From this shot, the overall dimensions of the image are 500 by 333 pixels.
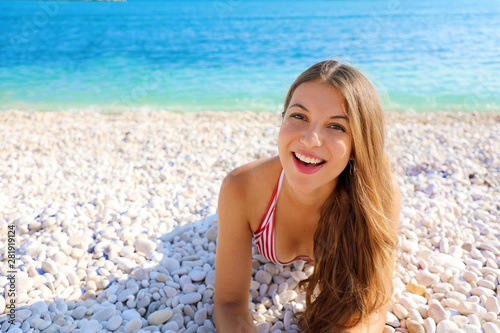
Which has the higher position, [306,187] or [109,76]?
[109,76]

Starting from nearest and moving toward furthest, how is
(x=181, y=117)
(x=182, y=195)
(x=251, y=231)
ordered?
1. (x=251, y=231)
2. (x=182, y=195)
3. (x=181, y=117)

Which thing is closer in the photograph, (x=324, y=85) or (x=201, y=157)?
(x=324, y=85)

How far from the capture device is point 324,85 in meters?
1.99

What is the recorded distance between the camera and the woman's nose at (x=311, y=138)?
1902 millimetres

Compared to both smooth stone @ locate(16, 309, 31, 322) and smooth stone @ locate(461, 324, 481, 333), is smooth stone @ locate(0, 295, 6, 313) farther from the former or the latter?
smooth stone @ locate(461, 324, 481, 333)

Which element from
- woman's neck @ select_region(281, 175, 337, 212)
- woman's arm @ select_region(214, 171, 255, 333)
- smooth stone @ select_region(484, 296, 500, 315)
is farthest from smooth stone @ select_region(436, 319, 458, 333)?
woman's arm @ select_region(214, 171, 255, 333)

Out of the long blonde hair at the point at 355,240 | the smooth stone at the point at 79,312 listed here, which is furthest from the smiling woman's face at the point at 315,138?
the smooth stone at the point at 79,312

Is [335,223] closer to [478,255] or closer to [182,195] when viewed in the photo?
[478,255]

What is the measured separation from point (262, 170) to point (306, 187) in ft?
1.50

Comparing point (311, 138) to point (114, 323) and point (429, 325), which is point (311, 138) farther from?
point (114, 323)

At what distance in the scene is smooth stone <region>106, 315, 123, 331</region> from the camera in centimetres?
228

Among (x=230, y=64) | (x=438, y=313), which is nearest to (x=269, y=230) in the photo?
(x=438, y=313)

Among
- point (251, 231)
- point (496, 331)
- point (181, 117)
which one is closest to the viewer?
point (496, 331)

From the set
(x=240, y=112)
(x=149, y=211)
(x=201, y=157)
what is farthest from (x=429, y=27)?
(x=149, y=211)
